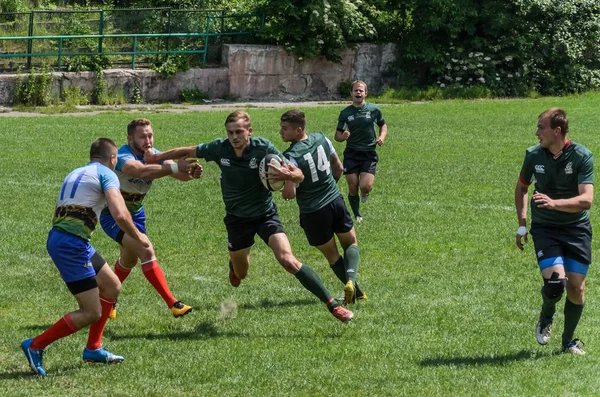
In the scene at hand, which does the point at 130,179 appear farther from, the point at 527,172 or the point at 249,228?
the point at 527,172

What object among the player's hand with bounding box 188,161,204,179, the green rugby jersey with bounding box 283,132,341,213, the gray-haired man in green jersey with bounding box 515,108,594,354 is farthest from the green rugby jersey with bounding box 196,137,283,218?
the gray-haired man in green jersey with bounding box 515,108,594,354

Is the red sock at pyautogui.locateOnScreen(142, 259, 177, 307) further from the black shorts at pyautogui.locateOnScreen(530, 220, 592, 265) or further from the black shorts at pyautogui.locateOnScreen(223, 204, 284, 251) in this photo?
the black shorts at pyautogui.locateOnScreen(530, 220, 592, 265)

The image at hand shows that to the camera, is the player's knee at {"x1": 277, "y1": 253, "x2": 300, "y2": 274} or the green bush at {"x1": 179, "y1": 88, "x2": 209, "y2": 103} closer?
the player's knee at {"x1": 277, "y1": 253, "x2": 300, "y2": 274}

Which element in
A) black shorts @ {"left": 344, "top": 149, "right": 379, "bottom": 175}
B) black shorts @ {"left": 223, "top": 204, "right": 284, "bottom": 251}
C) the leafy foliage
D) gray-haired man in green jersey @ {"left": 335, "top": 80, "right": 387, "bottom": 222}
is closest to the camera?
black shorts @ {"left": 223, "top": 204, "right": 284, "bottom": 251}

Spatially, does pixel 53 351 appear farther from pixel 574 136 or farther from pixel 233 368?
pixel 574 136

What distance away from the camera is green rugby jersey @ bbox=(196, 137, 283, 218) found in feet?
30.5

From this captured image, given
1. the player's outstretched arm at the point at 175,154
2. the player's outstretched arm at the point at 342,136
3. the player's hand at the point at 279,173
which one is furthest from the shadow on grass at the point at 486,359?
the player's outstretched arm at the point at 342,136

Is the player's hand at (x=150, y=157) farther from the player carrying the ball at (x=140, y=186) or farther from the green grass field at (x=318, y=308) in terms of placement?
the green grass field at (x=318, y=308)

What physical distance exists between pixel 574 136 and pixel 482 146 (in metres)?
2.74

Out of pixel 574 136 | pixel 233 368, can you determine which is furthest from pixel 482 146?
pixel 233 368

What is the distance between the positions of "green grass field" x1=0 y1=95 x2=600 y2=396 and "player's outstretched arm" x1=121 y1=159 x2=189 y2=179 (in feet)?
4.72

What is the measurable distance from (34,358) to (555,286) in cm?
421

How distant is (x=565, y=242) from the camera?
820 cm

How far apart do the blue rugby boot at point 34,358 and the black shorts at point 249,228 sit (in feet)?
8.17
